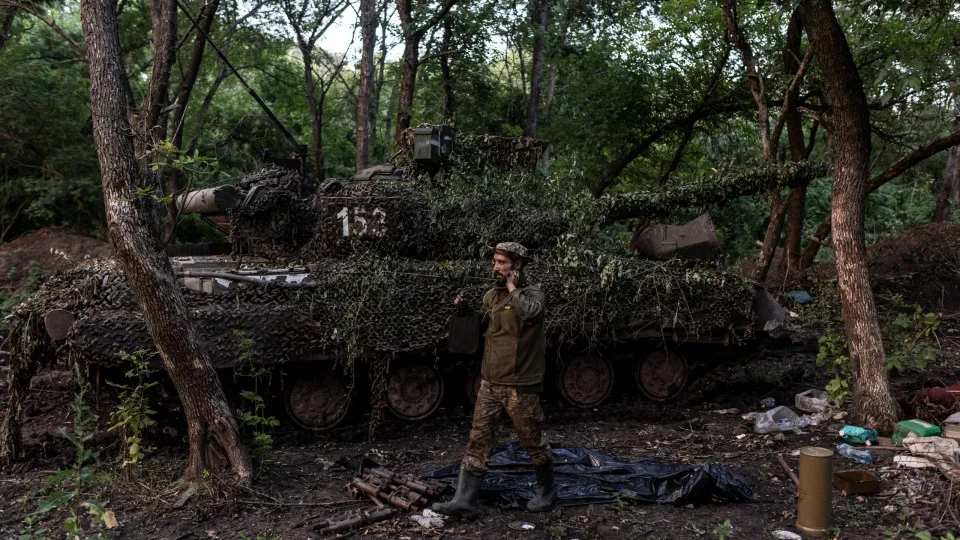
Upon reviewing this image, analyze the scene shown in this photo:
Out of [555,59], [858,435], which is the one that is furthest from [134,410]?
[555,59]

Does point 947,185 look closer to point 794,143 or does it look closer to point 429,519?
point 794,143

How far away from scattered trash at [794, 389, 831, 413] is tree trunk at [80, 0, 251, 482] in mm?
5452

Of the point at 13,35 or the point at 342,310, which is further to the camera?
the point at 13,35

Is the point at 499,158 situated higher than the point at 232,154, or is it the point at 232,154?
the point at 232,154

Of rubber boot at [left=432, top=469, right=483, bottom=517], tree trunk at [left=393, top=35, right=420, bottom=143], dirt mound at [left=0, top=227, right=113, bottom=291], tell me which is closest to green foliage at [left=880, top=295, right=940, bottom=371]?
rubber boot at [left=432, top=469, right=483, bottom=517]

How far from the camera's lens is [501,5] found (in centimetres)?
1680

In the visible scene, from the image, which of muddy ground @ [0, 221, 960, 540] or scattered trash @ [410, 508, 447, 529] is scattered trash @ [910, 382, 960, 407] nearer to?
muddy ground @ [0, 221, 960, 540]

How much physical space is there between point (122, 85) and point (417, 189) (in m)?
3.41

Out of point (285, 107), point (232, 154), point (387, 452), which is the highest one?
point (285, 107)

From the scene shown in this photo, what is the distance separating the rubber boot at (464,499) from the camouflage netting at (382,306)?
7.76 feet

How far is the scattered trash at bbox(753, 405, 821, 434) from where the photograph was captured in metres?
7.43

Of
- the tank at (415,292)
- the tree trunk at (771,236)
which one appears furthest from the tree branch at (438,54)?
the tree trunk at (771,236)

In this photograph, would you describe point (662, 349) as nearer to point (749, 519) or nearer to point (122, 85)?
point (749, 519)

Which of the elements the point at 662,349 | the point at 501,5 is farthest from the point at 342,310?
the point at 501,5
